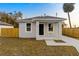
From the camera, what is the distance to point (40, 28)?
17.0 m

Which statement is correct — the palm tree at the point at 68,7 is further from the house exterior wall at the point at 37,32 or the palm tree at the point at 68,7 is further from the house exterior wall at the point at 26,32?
the house exterior wall at the point at 26,32

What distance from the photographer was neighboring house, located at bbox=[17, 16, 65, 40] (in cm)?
1616

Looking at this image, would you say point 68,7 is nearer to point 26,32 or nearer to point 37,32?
point 37,32

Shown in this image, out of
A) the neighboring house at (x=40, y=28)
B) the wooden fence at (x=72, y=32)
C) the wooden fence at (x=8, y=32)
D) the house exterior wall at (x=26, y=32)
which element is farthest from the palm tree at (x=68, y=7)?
the house exterior wall at (x=26, y=32)

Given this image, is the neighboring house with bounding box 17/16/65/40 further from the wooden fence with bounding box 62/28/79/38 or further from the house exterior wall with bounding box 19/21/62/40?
the wooden fence with bounding box 62/28/79/38

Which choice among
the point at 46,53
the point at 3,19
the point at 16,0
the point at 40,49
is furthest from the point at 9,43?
the point at 16,0

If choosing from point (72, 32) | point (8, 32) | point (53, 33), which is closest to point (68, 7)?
point (72, 32)

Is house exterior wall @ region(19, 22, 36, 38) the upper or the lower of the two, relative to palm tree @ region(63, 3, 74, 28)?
lower

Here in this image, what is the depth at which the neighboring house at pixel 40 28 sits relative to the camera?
1616 cm

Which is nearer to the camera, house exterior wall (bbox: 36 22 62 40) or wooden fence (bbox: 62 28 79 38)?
wooden fence (bbox: 62 28 79 38)

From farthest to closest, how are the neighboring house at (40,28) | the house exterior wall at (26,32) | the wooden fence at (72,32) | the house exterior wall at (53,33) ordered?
the house exterior wall at (26,32) < the neighboring house at (40,28) < the house exterior wall at (53,33) < the wooden fence at (72,32)

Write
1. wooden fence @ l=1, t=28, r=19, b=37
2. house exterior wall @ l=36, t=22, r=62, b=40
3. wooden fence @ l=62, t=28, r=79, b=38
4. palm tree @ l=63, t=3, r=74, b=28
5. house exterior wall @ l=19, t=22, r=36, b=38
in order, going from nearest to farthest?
palm tree @ l=63, t=3, r=74, b=28, wooden fence @ l=62, t=28, r=79, b=38, wooden fence @ l=1, t=28, r=19, b=37, house exterior wall @ l=36, t=22, r=62, b=40, house exterior wall @ l=19, t=22, r=36, b=38

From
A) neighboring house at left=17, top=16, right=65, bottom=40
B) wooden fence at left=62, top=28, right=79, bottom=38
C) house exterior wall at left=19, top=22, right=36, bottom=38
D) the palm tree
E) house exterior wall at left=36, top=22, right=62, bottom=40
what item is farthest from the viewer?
house exterior wall at left=19, top=22, right=36, bottom=38

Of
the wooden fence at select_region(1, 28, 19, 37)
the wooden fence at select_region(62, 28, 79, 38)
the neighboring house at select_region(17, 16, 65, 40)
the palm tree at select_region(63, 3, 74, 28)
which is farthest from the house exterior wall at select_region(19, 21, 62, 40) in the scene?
the palm tree at select_region(63, 3, 74, 28)
